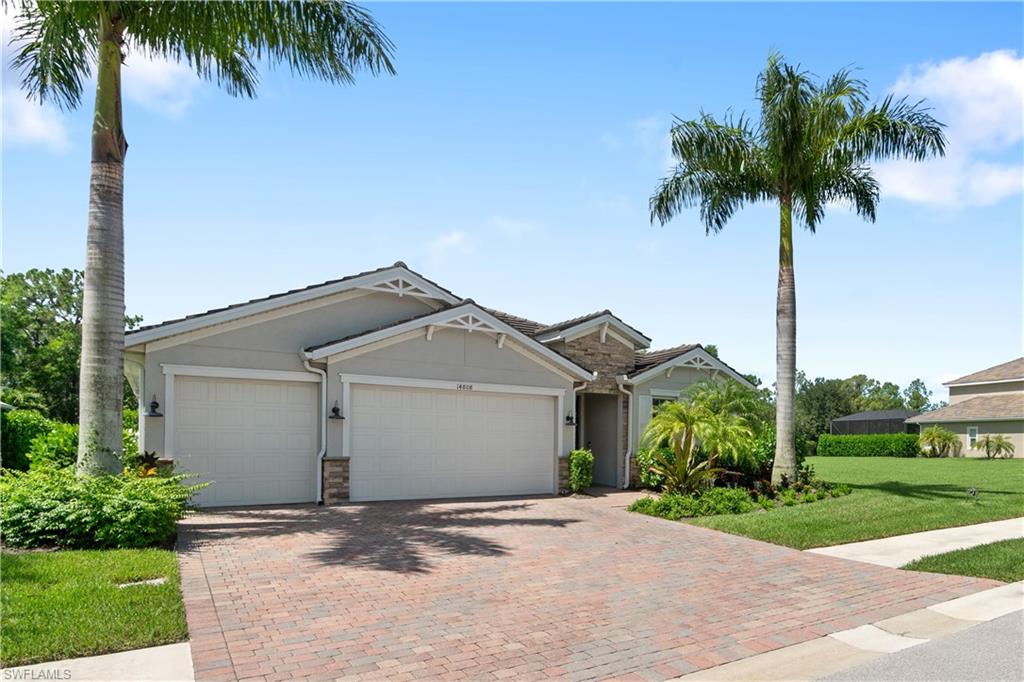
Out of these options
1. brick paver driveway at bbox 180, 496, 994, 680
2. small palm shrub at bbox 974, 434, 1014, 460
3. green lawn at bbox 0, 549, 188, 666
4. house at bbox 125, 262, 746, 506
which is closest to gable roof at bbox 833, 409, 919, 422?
small palm shrub at bbox 974, 434, 1014, 460

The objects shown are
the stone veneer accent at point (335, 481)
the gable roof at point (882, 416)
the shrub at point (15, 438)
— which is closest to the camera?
the stone veneer accent at point (335, 481)

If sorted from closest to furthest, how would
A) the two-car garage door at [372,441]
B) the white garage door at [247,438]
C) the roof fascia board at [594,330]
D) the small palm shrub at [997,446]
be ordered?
the white garage door at [247,438] → the two-car garage door at [372,441] → the roof fascia board at [594,330] → the small palm shrub at [997,446]

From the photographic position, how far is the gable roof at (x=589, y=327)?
18817 millimetres

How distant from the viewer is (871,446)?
43.8m

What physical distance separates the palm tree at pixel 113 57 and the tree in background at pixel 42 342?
28.9 m

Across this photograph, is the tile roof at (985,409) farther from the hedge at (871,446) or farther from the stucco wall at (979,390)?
the hedge at (871,446)

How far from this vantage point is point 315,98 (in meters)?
12.3

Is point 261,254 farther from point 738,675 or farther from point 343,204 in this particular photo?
point 738,675

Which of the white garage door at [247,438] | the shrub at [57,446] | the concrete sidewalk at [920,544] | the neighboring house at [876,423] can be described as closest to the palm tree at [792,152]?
the concrete sidewalk at [920,544]

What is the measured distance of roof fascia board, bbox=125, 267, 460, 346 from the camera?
12711 mm

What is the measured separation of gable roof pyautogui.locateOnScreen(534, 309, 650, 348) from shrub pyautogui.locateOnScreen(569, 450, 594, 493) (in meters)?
3.49

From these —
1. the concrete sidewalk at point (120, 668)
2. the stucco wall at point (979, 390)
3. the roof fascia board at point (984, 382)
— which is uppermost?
the roof fascia board at point (984, 382)

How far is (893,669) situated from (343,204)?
12756 mm

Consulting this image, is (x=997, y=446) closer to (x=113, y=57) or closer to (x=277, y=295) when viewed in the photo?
(x=277, y=295)
